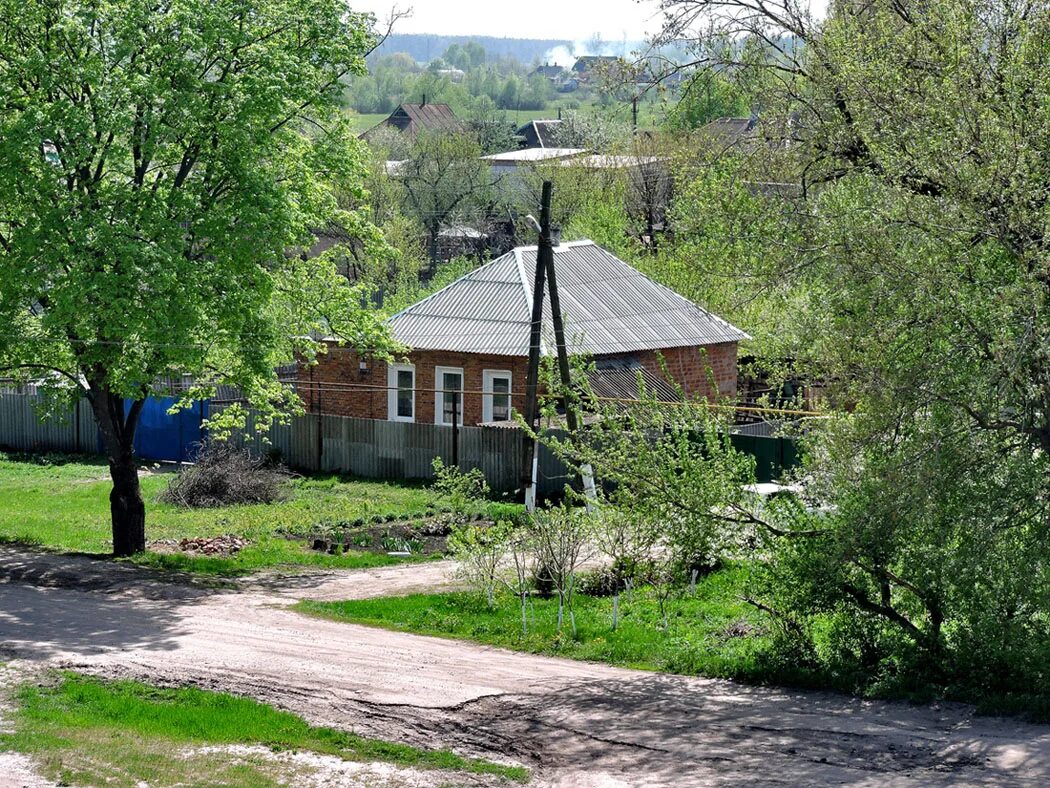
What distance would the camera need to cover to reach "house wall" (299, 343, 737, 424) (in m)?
31.9

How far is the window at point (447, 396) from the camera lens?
32.4m

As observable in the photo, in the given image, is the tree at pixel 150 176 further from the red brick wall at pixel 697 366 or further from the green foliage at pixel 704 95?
the red brick wall at pixel 697 366

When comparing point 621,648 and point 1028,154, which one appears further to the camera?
point 621,648

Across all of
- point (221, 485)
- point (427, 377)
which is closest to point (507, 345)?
point (427, 377)

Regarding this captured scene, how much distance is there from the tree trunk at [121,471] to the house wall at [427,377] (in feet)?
34.5

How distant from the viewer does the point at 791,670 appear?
13930 mm

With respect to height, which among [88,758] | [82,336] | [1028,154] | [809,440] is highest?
[1028,154]

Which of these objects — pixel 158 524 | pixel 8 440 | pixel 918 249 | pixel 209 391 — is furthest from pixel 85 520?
pixel 918 249

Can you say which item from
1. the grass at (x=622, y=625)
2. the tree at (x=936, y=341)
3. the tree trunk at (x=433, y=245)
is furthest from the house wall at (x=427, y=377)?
the tree trunk at (x=433, y=245)

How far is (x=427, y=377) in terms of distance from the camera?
32812 millimetres

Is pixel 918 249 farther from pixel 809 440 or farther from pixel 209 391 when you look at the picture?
pixel 209 391

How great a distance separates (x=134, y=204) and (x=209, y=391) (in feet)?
12.3

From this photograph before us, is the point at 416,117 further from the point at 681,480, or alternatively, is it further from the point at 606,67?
the point at 681,480

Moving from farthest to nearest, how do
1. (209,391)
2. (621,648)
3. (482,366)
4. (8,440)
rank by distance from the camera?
(8,440) < (482,366) < (209,391) < (621,648)
